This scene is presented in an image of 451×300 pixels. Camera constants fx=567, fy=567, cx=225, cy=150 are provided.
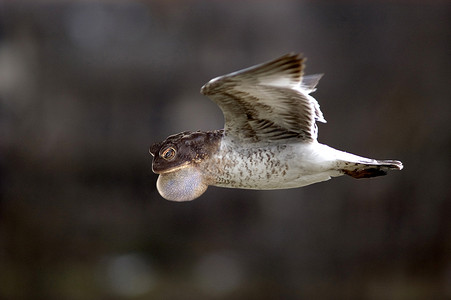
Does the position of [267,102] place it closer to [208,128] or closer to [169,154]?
[169,154]

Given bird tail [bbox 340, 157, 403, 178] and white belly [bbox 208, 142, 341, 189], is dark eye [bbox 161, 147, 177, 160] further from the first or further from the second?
bird tail [bbox 340, 157, 403, 178]

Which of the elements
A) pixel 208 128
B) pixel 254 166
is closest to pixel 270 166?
pixel 254 166

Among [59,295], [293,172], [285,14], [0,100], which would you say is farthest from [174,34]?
[293,172]

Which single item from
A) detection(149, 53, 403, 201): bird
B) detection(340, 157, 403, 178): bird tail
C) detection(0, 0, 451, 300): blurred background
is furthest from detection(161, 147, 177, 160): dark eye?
detection(0, 0, 451, 300): blurred background

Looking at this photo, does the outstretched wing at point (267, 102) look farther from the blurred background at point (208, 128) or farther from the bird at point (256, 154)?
the blurred background at point (208, 128)

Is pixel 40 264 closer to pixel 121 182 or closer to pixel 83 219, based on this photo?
pixel 83 219

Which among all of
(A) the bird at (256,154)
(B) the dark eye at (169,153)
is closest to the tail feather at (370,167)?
(A) the bird at (256,154)
